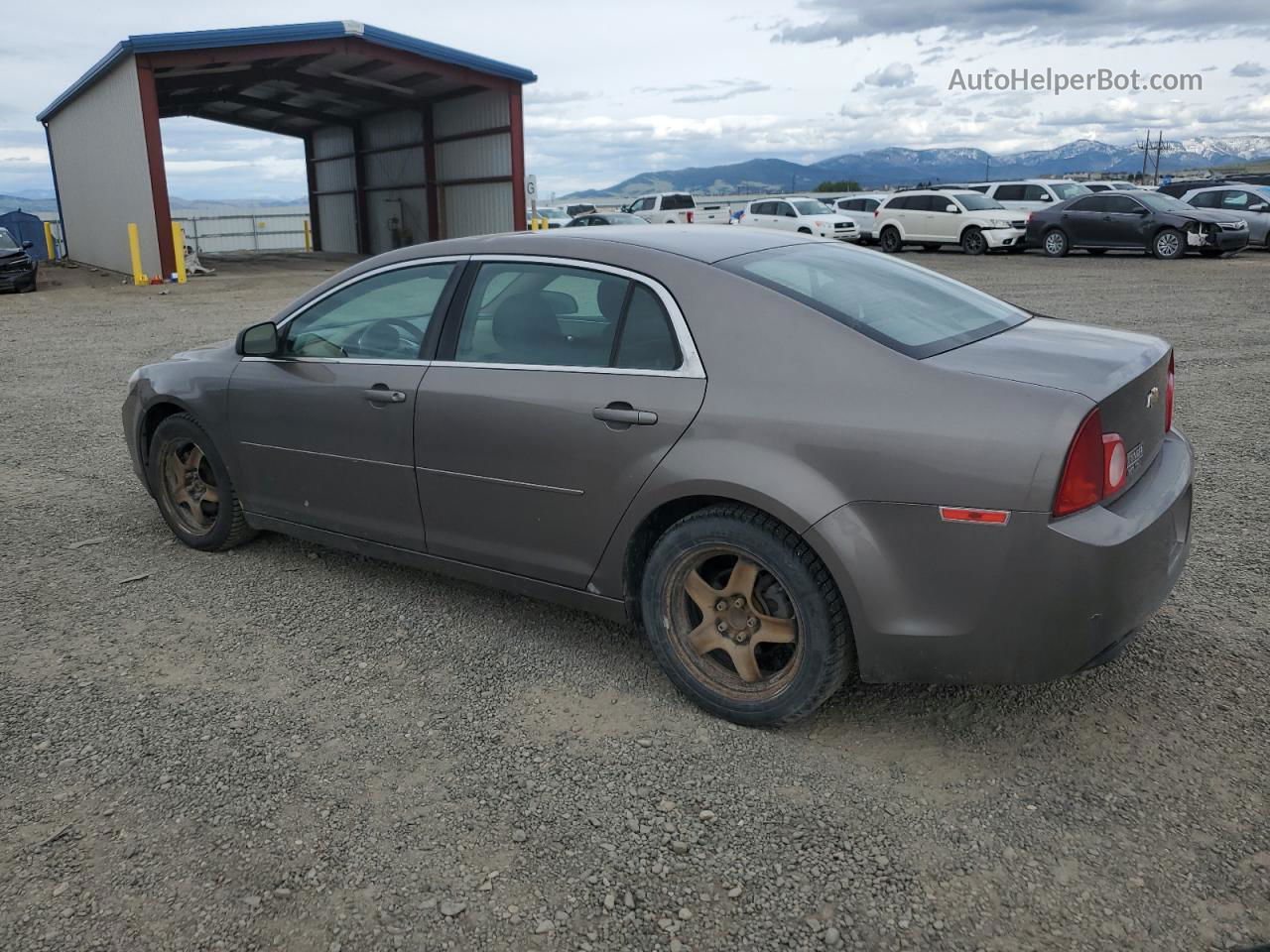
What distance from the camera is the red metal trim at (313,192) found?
127 feet

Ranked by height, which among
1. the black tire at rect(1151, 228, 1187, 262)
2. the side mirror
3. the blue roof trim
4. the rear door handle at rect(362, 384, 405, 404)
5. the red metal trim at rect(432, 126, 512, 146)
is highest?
the blue roof trim

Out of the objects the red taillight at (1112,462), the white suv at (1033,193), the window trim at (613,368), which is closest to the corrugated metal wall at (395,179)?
the white suv at (1033,193)

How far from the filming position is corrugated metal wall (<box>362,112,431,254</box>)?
31578mm

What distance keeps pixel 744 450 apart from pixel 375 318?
192 centimetres

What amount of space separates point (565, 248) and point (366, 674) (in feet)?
5.59

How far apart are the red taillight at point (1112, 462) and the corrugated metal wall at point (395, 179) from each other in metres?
29.7

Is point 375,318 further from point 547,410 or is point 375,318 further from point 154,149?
point 154,149

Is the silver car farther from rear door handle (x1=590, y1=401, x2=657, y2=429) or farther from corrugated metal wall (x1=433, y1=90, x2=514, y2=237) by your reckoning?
rear door handle (x1=590, y1=401, x2=657, y2=429)

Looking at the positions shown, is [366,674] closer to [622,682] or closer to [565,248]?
[622,682]

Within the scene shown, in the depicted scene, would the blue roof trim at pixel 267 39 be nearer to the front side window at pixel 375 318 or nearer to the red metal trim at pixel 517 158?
the red metal trim at pixel 517 158

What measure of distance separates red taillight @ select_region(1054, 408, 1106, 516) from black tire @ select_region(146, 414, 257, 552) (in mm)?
3592

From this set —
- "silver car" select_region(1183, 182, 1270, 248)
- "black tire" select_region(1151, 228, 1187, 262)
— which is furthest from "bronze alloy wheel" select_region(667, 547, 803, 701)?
"silver car" select_region(1183, 182, 1270, 248)

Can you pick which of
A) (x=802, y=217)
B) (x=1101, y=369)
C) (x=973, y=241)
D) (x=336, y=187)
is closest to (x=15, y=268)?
(x=336, y=187)

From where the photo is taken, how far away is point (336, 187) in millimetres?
37438
